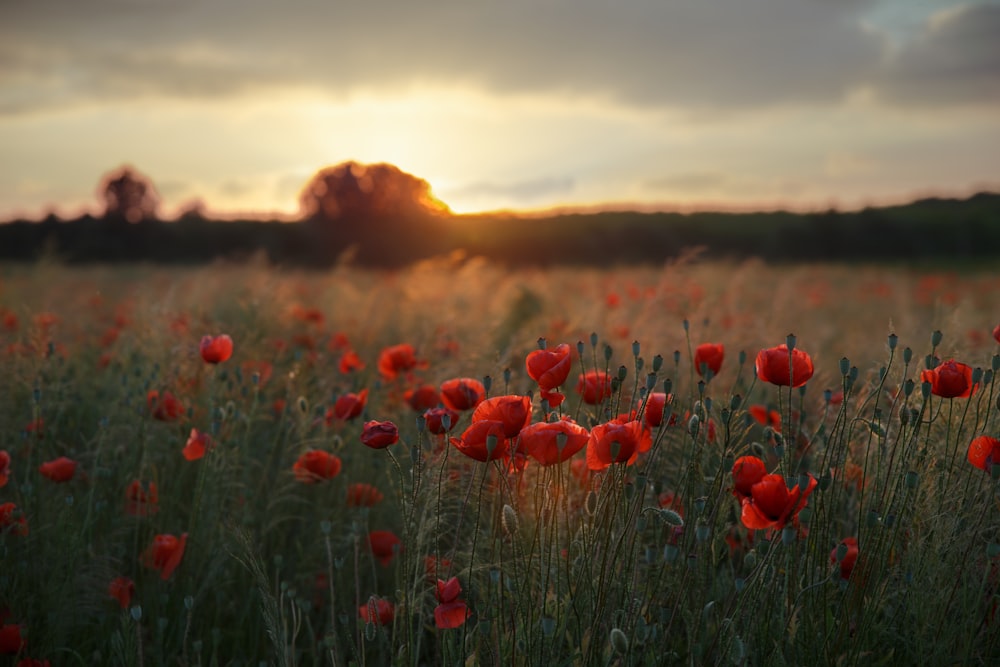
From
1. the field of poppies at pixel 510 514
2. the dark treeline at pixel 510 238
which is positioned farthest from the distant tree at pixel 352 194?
the field of poppies at pixel 510 514

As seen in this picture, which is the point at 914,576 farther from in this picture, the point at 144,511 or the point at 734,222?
the point at 734,222

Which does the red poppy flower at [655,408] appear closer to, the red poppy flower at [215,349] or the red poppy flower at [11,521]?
the red poppy flower at [215,349]

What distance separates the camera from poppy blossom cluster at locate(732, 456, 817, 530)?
1360mm

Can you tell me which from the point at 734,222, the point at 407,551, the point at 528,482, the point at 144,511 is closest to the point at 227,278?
the point at 144,511

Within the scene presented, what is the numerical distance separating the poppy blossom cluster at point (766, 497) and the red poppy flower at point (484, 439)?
1.46 feet

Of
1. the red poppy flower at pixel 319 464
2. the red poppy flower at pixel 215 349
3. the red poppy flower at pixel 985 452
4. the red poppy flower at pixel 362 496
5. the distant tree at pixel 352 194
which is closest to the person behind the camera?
the red poppy flower at pixel 985 452

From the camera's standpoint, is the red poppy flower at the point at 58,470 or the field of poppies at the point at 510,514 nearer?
the field of poppies at the point at 510,514

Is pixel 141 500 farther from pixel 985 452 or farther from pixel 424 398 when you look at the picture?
pixel 985 452

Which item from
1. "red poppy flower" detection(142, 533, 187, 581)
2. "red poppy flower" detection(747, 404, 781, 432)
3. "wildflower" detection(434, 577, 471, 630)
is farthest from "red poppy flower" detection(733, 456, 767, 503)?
"red poppy flower" detection(142, 533, 187, 581)

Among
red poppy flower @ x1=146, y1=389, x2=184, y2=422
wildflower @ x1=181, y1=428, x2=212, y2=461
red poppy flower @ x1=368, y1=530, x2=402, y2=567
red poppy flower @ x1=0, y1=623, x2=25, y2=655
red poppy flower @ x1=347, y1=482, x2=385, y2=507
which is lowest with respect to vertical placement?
red poppy flower @ x1=0, y1=623, x2=25, y2=655

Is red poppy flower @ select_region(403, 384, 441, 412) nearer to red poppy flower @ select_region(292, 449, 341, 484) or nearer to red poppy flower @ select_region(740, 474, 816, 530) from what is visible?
red poppy flower @ select_region(292, 449, 341, 484)

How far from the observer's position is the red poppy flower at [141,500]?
2.30 metres

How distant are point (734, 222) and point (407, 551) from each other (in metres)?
40.1

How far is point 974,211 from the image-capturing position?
28.4m
